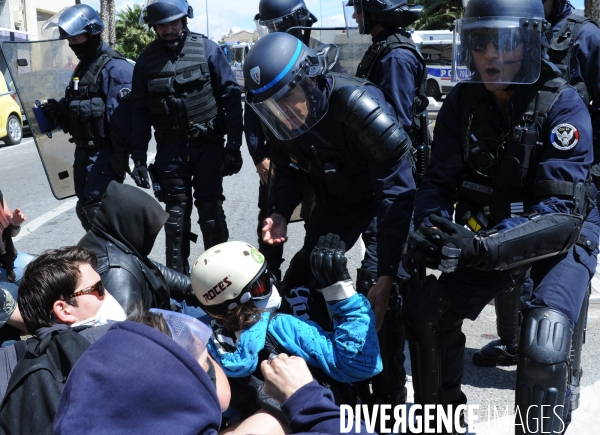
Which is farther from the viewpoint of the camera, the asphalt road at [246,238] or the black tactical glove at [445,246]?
the asphalt road at [246,238]

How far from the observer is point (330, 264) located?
244cm

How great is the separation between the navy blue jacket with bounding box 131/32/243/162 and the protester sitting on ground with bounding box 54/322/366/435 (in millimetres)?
3491

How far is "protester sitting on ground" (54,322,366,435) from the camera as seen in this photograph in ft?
4.12

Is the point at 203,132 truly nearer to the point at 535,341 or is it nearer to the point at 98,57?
the point at 98,57

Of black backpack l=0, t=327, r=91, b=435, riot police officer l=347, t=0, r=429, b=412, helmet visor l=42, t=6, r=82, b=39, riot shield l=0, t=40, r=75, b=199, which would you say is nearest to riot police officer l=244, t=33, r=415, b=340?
riot police officer l=347, t=0, r=429, b=412

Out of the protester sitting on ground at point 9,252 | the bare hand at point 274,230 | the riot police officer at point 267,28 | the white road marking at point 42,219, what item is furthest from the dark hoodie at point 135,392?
the white road marking at point 42,219

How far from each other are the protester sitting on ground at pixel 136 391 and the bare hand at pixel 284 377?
486 millimetres

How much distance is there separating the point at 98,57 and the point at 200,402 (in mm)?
4441

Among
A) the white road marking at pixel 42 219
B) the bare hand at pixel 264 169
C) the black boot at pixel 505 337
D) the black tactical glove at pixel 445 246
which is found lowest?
the white road marking at pixel 42 219

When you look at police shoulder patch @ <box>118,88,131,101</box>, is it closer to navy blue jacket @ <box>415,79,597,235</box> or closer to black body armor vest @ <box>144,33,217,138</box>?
black body armor vest @ <box>144,33,217,138</box>

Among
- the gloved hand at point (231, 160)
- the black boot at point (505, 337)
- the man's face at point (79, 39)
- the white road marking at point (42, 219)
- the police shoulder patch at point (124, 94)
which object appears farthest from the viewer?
the white road marking at point (42, 219)

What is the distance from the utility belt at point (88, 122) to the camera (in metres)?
5.10

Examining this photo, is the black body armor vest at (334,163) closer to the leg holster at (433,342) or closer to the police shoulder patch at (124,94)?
the leg holster at (433,342)

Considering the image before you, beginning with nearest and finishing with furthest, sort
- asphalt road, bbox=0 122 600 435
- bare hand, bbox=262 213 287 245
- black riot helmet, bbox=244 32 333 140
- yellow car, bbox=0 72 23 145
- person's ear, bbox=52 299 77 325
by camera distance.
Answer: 1. person's ear, bbox=52 299 77 325
2. black riot helmet, bbox=244 32 333 140
3. asphalt road, bbox=0 122 600 435
4. bare hand, bbox=262 213 287 245
5. yellow car, bbox=0 72 23 145
